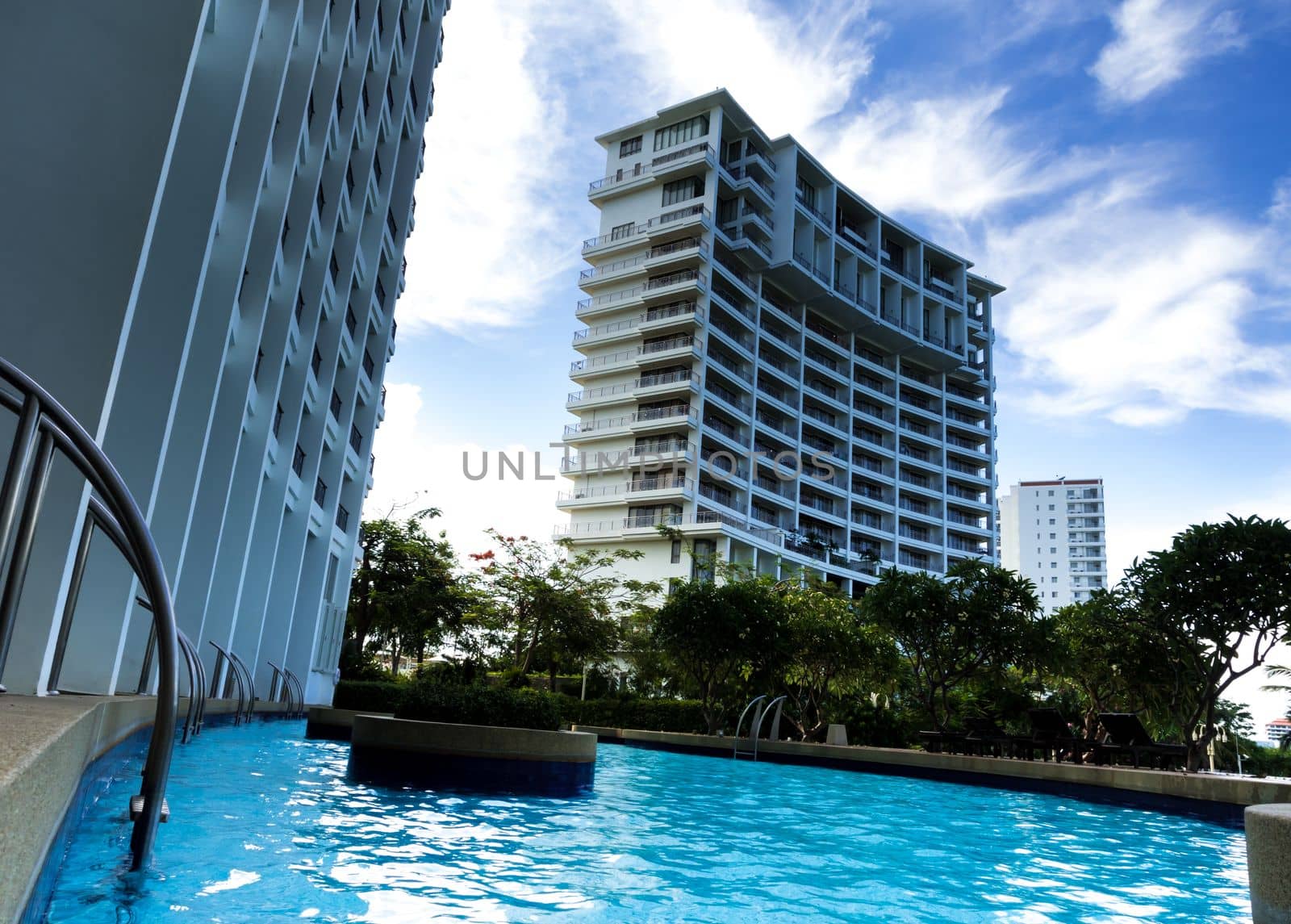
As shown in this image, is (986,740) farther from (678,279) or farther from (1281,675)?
(678,279)

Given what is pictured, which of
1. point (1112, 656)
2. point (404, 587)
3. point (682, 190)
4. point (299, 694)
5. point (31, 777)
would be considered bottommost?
point (299, 694)

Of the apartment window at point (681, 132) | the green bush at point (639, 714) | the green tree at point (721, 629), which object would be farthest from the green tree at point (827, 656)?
the apartment window at point (681, 132)

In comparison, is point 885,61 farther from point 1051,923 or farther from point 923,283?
point 923,283

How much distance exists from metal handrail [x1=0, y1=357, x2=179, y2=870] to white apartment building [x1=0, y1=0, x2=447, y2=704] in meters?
0.52

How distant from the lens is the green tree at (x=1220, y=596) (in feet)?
51.9

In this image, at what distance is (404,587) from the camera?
35.1 meters

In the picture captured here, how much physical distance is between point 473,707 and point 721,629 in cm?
1472

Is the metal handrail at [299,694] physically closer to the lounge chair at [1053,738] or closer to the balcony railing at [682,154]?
the lounge chair at [1053,738]

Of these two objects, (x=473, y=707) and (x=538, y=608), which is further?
(x=538, y=608)

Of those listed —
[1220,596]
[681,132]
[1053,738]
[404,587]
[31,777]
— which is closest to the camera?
[31,777]

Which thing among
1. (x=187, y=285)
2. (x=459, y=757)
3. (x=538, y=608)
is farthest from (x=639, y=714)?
(x=187, y=285)

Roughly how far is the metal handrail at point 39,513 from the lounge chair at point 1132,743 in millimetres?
16900

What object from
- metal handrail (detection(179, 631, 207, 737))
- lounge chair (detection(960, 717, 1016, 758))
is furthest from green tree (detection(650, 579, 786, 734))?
metal handrail (detection(179, 631, 207, 737))

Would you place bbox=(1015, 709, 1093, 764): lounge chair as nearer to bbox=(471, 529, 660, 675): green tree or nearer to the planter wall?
the planter wall
